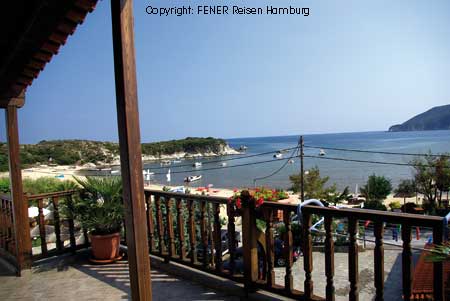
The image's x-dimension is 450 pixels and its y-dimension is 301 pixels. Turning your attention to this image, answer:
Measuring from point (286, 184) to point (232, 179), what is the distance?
7118 mm

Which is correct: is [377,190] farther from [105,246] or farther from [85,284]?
[85,284]

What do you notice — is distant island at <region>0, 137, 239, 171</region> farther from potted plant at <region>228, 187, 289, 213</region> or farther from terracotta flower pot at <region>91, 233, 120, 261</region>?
potted plant at <region>228, 187, 289, 213</region>

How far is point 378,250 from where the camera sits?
1.76 metres

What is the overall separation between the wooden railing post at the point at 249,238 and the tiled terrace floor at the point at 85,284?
26 cm

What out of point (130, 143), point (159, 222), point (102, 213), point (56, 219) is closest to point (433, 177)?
point (159, 222)

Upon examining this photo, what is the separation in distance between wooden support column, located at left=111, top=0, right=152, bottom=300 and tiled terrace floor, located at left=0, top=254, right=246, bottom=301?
889mm

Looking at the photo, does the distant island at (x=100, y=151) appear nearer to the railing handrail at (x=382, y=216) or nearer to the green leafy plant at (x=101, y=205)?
the green leafy plant at (x=101, y=205)

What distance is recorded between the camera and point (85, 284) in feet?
9.63

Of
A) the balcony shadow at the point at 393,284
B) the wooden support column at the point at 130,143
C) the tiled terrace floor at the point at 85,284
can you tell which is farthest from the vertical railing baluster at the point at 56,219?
the balcony shadow at the point at 393,284

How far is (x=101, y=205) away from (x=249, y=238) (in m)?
1.81

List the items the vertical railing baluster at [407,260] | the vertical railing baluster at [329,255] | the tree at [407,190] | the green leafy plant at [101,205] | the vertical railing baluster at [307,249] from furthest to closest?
the tree at [407,190]
the green leafy plant at [101,205]
the vertical railing baluster at [307,249]
the vertical railing baluster at [329,255]
the vertical railing baluster at [407,260]

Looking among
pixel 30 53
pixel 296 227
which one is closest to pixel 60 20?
pixel 30 53

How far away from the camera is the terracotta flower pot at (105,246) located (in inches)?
134

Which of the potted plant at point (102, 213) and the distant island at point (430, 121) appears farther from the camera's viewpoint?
the distant island at point (430, 121)
